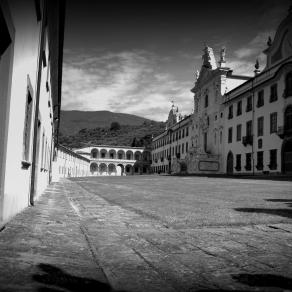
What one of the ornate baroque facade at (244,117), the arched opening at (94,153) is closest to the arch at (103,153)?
the arched opening at (94,153)

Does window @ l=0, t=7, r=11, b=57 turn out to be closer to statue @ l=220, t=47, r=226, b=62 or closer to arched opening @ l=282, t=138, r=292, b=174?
arched opening @ l=282, t=138, r=292, b=174

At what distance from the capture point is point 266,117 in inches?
1325

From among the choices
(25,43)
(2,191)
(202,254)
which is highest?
(25,43)

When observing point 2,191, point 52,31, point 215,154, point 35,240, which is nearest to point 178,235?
point 35,240

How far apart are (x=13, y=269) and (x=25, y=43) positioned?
3338 mm

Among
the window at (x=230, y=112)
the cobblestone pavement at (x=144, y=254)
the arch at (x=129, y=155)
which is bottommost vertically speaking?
the cobblestone pavement at (x=144, y=254)

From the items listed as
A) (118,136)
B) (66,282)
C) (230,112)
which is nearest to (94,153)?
(118,136)

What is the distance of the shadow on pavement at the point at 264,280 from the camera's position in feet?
7.20

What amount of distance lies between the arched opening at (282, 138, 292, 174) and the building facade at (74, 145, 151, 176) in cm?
A: 6610

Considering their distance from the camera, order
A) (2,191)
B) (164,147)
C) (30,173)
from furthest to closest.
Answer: (164,147), (30,173), (2,191)

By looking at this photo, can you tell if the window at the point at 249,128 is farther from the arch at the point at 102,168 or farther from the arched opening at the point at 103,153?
the arched opening at the point at 103,153

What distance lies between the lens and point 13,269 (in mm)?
2309

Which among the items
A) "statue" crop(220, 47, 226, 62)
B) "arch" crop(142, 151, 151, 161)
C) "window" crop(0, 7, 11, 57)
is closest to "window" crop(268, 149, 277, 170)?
"statue" crop(220, 47, 226, 62)

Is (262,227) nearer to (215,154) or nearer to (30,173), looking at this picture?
(30,173)
